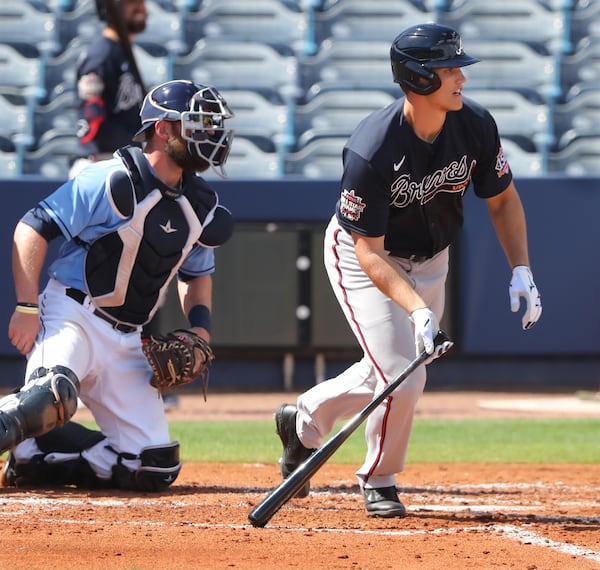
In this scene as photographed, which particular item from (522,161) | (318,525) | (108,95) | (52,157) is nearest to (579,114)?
(522,161)

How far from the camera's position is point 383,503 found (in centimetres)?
422

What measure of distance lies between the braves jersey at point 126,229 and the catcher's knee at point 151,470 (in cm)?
53

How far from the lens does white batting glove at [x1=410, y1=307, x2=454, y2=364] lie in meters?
3.97

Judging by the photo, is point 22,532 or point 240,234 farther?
point 240,234

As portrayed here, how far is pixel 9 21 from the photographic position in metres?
11.7

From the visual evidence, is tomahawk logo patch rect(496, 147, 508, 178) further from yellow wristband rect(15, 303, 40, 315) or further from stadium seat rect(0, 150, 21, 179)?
stadium seat rect(0, 150, 21, 179)

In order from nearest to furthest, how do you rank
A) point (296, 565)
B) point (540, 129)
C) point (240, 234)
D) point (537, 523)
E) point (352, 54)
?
point (296, 565)
point (537, 523)
point (240, 234)
point (540, 129)
point (352, 54)

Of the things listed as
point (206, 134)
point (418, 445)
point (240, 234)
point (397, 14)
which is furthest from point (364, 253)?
point (397, 14)

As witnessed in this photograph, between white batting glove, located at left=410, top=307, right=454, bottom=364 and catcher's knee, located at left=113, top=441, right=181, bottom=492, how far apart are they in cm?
131

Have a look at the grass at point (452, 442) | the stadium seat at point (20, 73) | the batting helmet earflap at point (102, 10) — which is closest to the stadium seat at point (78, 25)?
the stadium seat at point (20, 73)

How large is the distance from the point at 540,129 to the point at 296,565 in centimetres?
788

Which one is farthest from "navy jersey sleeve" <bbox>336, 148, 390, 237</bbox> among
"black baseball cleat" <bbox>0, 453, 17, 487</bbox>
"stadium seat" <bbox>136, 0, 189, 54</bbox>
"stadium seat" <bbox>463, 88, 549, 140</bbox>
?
"stadium seat" <bbox>136, 0, 189, 54</bbox>

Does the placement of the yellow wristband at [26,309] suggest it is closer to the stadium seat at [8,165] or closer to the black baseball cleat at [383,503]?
the black baseball cleat at [383,503]

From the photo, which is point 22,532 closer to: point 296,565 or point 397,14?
point 296,565
